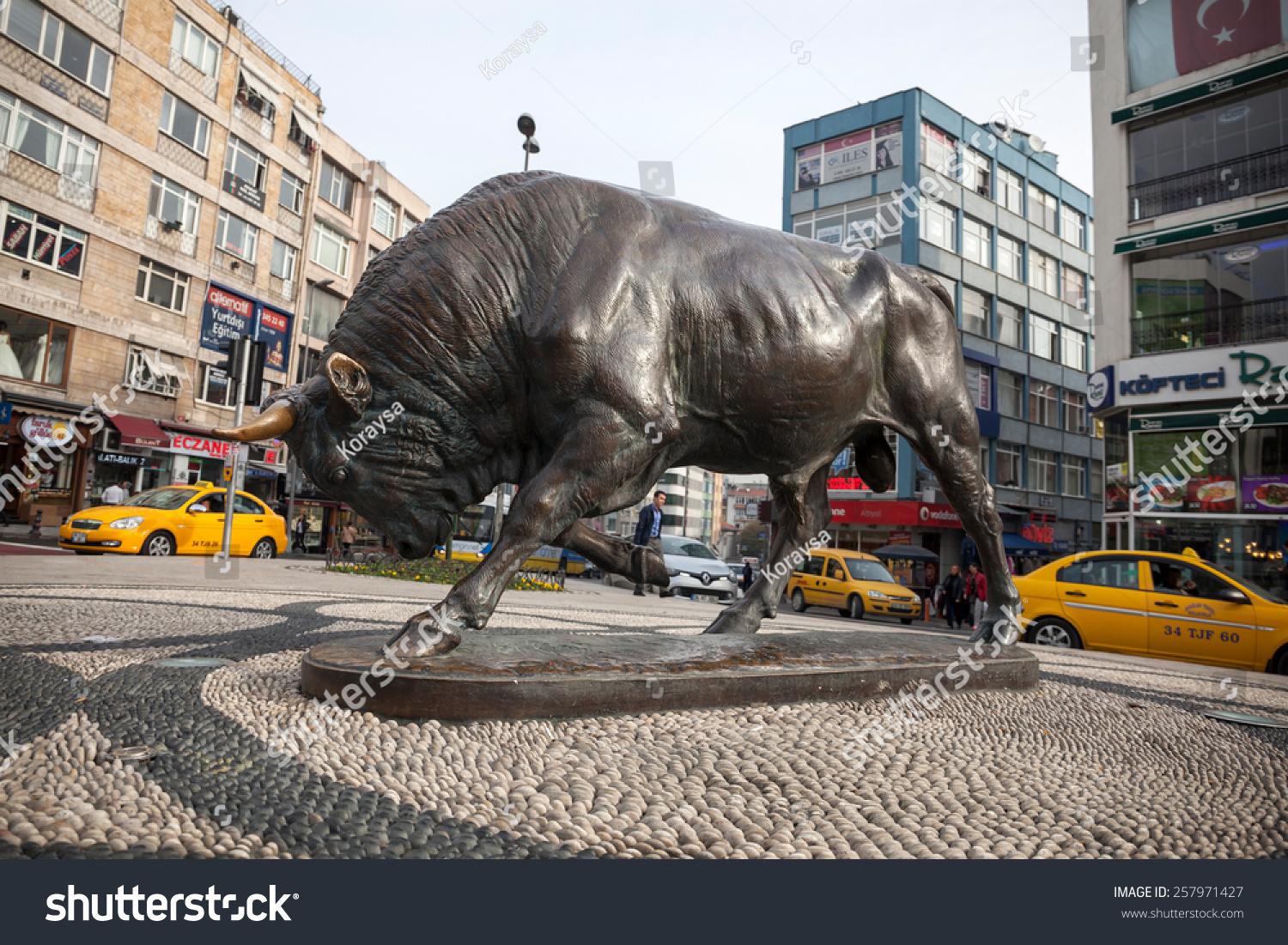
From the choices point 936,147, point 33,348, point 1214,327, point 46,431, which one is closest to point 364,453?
point 1214,327

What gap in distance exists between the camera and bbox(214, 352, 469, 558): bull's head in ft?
8.93

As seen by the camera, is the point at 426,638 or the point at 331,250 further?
the point at 331,250

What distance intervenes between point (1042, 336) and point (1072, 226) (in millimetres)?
6415

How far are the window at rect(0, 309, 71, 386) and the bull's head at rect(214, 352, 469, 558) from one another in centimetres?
2233

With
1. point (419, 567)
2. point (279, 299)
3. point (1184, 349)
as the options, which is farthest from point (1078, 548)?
point (279, 299)

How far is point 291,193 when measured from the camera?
100 ft

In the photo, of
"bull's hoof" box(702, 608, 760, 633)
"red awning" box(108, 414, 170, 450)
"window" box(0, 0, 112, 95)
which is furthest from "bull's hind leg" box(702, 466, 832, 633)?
"window" box(0, 0, 112, 95)

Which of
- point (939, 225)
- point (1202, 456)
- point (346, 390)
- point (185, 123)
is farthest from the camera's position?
point (939, 225)

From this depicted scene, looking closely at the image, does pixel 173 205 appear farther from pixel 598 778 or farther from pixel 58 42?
pixel 598 778

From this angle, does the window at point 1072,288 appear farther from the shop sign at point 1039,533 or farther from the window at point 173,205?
the window at point 173,205

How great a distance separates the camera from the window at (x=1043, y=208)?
1325 inches

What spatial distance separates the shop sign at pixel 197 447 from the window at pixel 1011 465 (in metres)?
28.6

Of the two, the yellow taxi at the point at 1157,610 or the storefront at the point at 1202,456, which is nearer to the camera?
the yellow taxi at the point at 1157,610

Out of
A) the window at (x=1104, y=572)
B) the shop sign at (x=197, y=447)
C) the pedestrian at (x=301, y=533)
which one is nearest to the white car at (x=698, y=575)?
the window at (x=1104, y=572)
